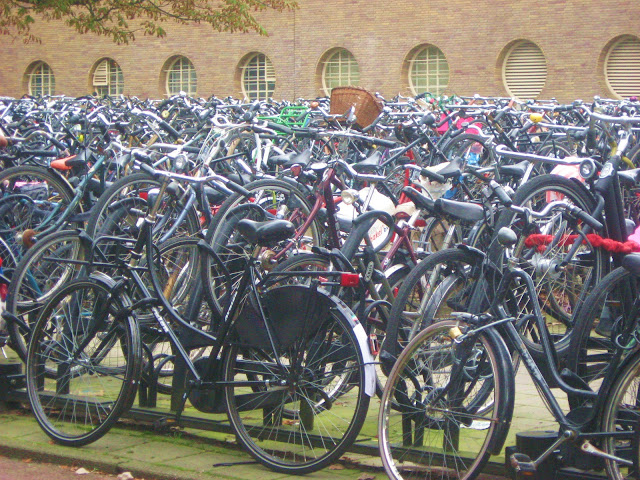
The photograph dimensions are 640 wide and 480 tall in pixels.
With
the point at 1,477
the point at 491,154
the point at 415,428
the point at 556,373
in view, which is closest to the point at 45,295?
the point at 1,477

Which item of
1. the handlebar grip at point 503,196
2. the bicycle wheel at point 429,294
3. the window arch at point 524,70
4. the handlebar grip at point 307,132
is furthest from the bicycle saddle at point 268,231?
the window arch at point 524,70

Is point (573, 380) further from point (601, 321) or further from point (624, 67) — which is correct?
point (624, 67)

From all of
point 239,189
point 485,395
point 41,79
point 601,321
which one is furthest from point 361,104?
point 41,79

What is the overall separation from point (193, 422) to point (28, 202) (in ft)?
7.57

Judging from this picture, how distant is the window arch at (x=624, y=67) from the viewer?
23906 mm

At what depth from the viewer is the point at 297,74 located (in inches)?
1134

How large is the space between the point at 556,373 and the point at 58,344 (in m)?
2.52

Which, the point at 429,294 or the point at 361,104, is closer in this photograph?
the point at 429,294

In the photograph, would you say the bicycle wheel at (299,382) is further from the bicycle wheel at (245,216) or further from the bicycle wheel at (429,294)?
the bicycle wheel at (245,216)

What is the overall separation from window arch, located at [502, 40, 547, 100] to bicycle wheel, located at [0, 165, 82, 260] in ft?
66.0

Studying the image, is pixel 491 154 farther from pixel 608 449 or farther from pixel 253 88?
pixel 253 88

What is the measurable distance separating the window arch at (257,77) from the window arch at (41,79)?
24.5 ft

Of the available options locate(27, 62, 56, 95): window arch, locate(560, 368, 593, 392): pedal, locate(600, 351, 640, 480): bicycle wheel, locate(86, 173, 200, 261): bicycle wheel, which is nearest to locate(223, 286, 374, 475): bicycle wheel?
locate(560, 368, 593, 392): pedal

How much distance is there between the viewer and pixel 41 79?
1339 inches
